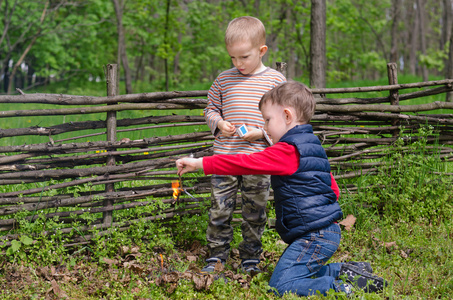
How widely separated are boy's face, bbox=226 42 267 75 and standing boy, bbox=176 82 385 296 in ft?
1.04

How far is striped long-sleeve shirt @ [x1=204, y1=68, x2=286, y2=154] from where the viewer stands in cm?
267

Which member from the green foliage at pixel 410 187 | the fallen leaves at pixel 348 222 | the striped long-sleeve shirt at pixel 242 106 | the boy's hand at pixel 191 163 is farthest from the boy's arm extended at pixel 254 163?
the green foliage at pixel 410 187

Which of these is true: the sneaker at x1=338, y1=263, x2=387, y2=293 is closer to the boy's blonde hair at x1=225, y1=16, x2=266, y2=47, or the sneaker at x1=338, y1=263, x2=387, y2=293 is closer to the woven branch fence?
the woven branch fence

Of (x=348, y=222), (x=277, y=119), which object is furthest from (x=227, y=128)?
(x=348, y=222)

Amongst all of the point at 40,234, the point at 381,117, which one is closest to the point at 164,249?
the point at 40,234

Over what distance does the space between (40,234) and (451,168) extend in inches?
152

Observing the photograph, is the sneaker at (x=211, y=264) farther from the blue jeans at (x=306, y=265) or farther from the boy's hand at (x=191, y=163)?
the boy's hand at (x=191, y=163)

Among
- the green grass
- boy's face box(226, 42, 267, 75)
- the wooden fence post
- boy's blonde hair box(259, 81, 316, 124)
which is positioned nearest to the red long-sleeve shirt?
boy's blonde hair box(259, 81, 316, 124)

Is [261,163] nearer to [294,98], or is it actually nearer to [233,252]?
[294,98]

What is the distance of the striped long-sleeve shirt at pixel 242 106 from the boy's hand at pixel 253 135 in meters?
0.06

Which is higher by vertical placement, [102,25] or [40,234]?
[102,25]

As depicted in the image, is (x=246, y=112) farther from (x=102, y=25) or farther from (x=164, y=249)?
(x=102, y=25)

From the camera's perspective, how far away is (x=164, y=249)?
3156mm

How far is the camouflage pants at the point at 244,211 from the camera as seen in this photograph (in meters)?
2.76
